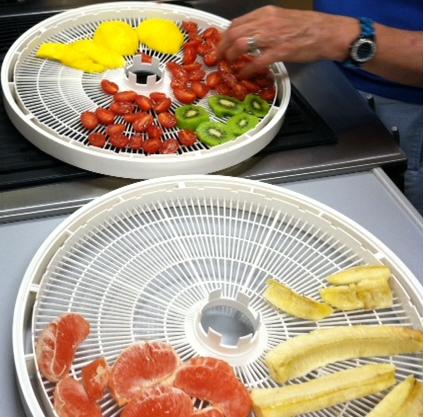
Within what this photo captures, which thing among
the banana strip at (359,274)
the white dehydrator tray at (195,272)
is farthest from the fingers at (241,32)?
the banana strip at (359,274)

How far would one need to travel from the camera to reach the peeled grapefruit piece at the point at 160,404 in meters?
0.68

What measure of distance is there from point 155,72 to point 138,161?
0.31m

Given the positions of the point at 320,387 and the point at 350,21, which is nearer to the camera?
the point at 320,387

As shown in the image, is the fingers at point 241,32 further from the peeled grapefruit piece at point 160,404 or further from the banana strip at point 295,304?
the peeled grapefruit piece at point 160,404

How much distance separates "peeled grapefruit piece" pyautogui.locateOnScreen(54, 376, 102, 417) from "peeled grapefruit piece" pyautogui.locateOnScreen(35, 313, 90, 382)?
2 centimetres

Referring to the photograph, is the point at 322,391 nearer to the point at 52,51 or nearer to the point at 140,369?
the point at 140,369

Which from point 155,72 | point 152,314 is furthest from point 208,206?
point 155,72

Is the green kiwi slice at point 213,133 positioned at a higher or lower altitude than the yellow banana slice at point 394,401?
higher

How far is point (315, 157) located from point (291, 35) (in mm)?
249

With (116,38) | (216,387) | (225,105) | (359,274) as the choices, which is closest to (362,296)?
(359,274)

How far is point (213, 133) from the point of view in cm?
111

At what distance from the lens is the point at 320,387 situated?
741mm

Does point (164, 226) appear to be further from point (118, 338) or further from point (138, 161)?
point (118, 338)

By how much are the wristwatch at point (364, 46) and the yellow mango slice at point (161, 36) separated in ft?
1.27
